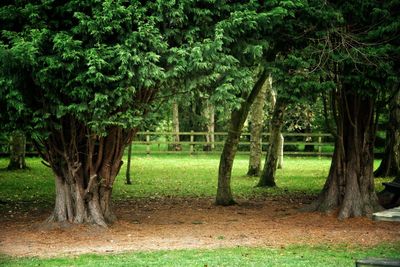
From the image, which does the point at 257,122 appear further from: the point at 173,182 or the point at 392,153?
the point at 392,153

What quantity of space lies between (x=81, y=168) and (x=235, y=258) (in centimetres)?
465

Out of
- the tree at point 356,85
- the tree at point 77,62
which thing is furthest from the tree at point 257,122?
the tree at point 77,62

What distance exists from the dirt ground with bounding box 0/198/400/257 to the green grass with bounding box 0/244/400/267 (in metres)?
0.53

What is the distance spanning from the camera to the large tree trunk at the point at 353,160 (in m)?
13.5

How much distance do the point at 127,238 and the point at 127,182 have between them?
10.2 metres

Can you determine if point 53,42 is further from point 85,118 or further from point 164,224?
point 164,224

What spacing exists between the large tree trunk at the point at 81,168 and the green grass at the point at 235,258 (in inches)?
114

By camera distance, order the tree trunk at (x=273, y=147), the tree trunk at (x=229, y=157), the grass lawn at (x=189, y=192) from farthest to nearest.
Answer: the tree trunk at (x=273, y=147) < the tree trunk at (x=229, y=157) < the grass lawn at (x=189, y=192)

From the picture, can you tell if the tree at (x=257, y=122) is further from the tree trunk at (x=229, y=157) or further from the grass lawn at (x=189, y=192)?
the tree trunk at (x=229, y=157)

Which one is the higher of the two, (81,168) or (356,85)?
(356,85)

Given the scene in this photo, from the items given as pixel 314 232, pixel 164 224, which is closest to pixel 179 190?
pixel 164 224

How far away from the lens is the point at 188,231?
1220cm

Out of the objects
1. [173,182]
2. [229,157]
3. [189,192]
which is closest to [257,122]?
[173,182]

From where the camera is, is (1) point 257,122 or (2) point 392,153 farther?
(2) point 392,153
